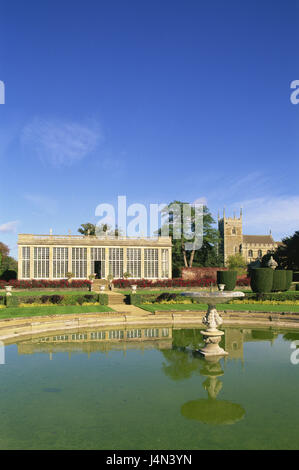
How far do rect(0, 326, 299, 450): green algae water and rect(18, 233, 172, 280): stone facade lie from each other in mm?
27955

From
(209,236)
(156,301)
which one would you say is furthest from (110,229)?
(156,301)

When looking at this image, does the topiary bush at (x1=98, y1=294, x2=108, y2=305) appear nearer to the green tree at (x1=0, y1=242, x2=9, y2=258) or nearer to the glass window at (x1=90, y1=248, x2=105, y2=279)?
the glass window at (x1=90, y1=248, x2=105, y2=279)

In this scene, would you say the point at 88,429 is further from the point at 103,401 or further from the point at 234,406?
the point at 234,406

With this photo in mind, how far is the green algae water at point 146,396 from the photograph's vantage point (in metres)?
5.71

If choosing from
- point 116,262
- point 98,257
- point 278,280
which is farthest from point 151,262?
point 278,280

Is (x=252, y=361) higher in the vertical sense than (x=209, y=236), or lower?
lower

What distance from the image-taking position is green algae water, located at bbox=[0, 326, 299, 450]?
18.7 ft

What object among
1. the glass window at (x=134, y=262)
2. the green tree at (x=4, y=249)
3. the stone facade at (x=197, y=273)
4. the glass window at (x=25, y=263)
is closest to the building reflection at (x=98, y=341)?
the glass window at (x=134, y=262)

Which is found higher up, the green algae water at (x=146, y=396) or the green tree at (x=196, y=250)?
the green tree at (x=196, y=250)

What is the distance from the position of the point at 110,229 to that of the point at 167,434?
62225 mm

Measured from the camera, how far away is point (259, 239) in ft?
356

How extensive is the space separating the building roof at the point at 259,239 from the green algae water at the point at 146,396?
97.9 m

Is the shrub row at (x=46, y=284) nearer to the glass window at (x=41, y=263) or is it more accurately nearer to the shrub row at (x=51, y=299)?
the glass window at (x=41, y=263)

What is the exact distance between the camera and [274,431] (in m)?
5.94
